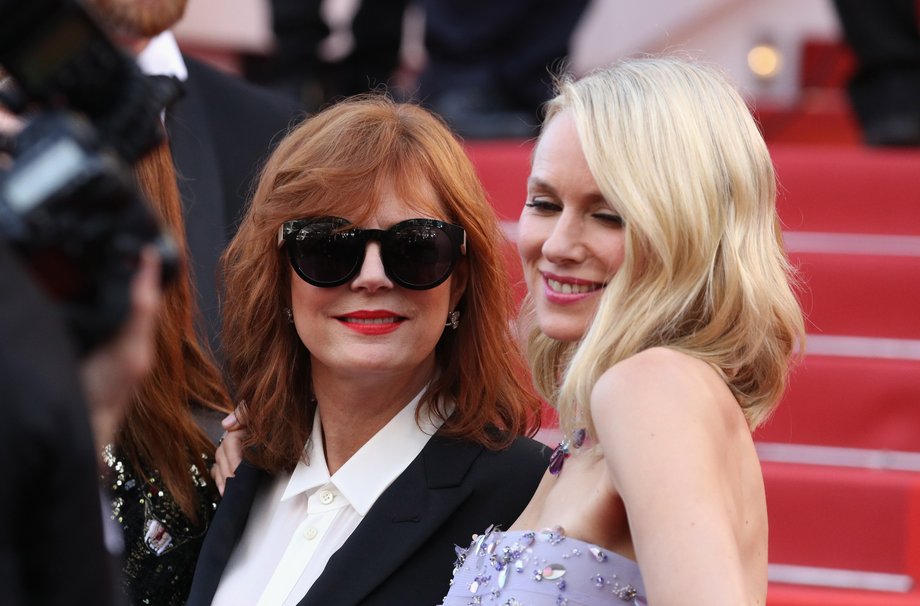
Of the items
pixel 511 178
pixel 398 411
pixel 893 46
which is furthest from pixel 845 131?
pixel 398 411

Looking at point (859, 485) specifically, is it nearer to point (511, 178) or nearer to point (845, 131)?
point (511, 178)

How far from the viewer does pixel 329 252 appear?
89.0 inches

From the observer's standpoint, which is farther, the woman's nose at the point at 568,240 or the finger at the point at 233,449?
the finger at the point at 233,449

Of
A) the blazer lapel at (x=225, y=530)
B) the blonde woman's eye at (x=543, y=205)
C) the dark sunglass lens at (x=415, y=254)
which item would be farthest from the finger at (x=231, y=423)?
the blonde woman's eye at (x=543, y=205)

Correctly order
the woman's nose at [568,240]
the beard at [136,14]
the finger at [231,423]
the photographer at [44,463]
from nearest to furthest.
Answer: the photographer at [44,463] → the woman's nose at [568,240] → the finger at [231,423] → the beard at [136,14]

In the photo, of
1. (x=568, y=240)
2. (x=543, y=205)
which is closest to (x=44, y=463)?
(x=568, y=240)

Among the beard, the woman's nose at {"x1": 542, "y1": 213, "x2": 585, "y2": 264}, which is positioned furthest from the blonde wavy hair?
the beard

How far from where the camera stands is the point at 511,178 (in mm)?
4352

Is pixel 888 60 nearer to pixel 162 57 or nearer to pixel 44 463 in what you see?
pixel 162 57

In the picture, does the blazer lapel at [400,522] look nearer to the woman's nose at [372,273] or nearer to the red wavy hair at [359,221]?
the red wavy hair at [359,221]

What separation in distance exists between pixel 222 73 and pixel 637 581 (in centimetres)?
210

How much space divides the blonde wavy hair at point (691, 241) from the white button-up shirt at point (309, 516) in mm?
514

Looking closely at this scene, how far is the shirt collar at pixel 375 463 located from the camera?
2.30 m

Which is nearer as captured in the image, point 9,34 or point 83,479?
point 83,479
